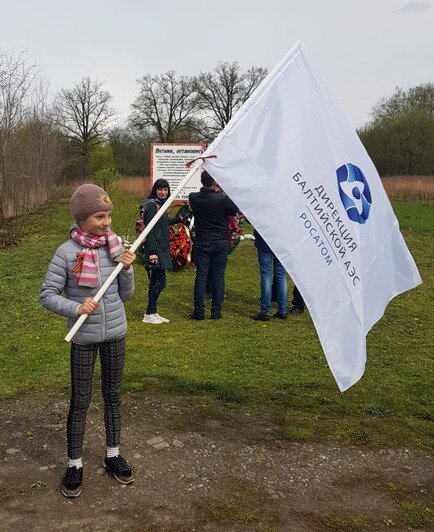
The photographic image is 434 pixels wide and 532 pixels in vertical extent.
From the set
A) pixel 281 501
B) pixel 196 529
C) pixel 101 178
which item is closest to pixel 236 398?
pixel 281 501

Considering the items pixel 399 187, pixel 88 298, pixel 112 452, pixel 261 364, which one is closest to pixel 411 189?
pixel 399 187

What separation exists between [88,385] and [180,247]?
7406 millimetres

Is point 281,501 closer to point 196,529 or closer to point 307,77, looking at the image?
point 196,529

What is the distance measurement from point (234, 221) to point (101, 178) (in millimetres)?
17459

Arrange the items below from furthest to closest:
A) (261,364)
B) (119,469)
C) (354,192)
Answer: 1. (261,364)
2. (354,192)
3. (119,469)

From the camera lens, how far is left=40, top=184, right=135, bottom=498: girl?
3312mm

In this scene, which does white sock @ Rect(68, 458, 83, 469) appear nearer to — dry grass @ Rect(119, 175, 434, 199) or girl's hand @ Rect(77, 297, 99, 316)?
girl's hand @ Rect(77, 297, 99, 316)

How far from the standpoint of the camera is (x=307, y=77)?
3762mm

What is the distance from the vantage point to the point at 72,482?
3492 mm

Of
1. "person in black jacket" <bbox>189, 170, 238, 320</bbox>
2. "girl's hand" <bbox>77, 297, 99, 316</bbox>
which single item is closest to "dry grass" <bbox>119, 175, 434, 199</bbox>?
"person in black jacket" <bbox>189, 170, 238, 320</bbox>

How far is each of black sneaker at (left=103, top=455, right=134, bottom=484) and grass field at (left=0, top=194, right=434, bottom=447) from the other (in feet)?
3.91

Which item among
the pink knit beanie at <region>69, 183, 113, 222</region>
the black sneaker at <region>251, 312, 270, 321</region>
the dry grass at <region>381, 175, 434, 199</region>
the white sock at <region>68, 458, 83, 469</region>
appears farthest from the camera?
the dry grass at <region>381, 175, 434, 199</region>

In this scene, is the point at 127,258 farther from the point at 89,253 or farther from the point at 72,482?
the point at 72,482

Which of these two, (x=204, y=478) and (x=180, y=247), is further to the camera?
(x=180, y=247)
